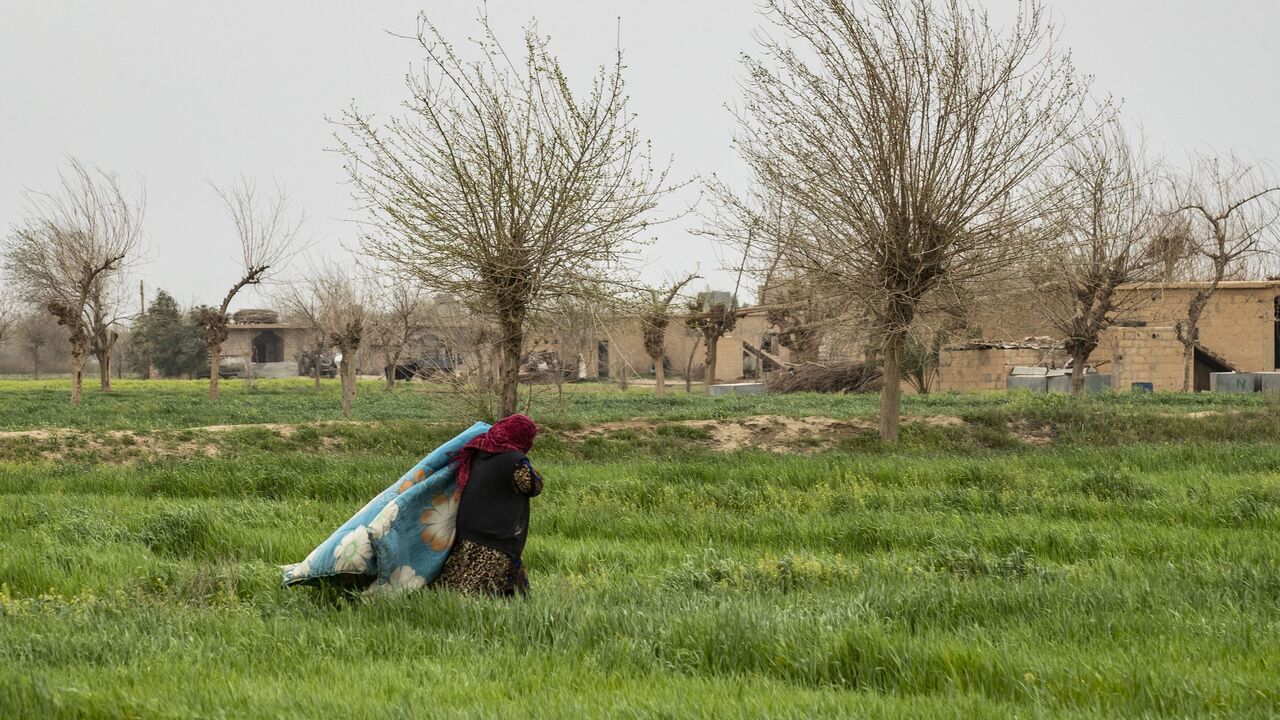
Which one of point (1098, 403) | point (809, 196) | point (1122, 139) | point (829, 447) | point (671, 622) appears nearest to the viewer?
point (671, 622)

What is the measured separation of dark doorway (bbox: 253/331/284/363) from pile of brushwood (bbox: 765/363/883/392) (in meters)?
46.5

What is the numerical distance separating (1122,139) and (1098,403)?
12514mm

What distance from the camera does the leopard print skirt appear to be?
269 inches

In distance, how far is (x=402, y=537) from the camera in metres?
6.88

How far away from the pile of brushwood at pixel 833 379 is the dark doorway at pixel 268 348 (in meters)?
46.5

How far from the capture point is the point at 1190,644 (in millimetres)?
5250

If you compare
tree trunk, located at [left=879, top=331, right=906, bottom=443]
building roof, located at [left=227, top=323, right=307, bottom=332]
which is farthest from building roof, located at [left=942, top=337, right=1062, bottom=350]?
building roof, located at [left=227, top=323, right=307, bottom=332]

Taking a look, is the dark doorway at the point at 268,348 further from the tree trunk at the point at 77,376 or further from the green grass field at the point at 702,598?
the green grass field at the point at 702,598

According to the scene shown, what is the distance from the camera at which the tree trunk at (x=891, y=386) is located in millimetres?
19250

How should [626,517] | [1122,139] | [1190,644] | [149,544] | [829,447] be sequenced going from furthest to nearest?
[1122,139], [829,447], [626,517], [149,544], [1190,644]

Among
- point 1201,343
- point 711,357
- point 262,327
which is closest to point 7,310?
point 262,327

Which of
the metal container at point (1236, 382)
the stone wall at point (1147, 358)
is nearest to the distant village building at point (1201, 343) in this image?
the stone wall at point (1147, 358)

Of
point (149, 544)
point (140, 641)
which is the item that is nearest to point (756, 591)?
point (140, 641)

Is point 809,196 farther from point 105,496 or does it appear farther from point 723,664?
point 723,664
